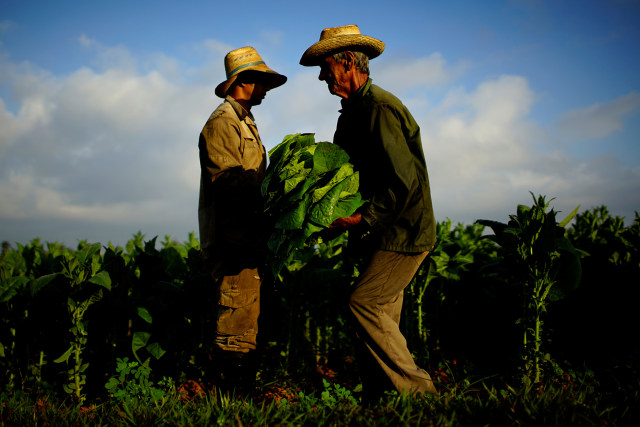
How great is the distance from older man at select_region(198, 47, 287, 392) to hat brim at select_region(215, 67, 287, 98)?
31 centimetres

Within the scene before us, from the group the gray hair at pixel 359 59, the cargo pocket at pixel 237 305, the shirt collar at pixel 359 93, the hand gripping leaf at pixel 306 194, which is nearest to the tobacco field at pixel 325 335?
the cargo pocket at pixel 237 305

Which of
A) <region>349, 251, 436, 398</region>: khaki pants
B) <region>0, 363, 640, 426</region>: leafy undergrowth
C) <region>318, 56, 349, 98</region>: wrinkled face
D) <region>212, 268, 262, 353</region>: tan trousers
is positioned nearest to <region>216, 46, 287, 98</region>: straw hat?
<region>318, 56, 349, 98</region>: wrinkled face

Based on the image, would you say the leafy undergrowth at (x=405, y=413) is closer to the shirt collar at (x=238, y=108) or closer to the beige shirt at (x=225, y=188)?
the beige shirt at (x=225, y=188)

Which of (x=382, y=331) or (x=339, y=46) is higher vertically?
(x=339, y=46)

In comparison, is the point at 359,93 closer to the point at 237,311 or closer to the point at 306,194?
the point at 306,194

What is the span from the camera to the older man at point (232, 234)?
3.09 metres

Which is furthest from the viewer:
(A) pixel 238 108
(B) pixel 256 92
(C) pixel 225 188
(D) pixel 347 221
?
(B) pixel 256 92

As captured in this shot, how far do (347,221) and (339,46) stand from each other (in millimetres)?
1204

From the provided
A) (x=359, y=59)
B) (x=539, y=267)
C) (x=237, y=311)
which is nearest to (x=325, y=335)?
(x=237, y=311)

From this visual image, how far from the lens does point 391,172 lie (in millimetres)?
2432

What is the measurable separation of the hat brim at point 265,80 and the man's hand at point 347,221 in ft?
5.42

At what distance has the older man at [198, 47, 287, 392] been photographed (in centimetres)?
309

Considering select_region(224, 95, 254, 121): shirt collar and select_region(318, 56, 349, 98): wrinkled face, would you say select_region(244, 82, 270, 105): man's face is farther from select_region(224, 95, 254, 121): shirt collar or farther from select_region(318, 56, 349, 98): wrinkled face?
select_region(318, 56, 349, 98): wrinkled face

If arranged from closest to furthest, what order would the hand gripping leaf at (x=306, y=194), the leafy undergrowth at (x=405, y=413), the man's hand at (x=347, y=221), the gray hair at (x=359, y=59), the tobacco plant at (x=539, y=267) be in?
the leafy undergrowth at (x=405, y=413), the hand gripping leaf at (x=306, y=194), the man's hand at (x=347, y=221), the gray hair at (x=359, y=59), the tobacco plant at (x=539, y=267)
